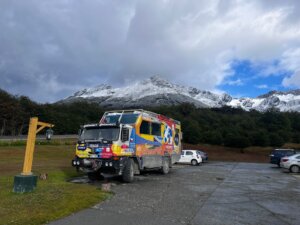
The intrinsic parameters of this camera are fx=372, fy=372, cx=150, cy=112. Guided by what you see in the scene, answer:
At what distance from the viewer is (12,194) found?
11070 mm

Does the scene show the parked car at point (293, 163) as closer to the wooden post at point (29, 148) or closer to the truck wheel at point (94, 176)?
the truck wheel at point (94, 176)

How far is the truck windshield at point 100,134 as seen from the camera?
16.5 metres

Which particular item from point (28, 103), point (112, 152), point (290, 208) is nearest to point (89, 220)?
point (290, 208)

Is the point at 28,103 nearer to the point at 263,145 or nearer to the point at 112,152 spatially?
the point at 263,145

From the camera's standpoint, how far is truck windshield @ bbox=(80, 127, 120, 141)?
54.1 feet

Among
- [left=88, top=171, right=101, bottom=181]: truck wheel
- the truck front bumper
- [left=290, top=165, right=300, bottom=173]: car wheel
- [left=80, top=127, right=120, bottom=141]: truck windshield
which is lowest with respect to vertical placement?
[left=88, top=171, right=101, bottom=181]: truck wheel

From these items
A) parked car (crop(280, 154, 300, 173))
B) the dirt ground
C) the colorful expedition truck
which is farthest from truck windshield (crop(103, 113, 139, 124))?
the dirt ground

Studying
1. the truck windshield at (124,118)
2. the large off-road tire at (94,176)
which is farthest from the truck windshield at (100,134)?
the truck windshield at (124,118)

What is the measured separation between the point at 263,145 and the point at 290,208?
55.1m

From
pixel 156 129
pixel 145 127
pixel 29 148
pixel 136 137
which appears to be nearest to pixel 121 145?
pixel 136 137

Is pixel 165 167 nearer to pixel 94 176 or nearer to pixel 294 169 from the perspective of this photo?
pixel 94 176

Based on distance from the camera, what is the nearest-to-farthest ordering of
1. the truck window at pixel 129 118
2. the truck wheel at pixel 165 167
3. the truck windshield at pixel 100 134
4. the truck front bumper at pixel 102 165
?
the truck front bumper at pixel 102 165 → the truck windshield at pixel 100 134 → the truck window at pixel 129 118 → the truck wheel at pixel 165 167

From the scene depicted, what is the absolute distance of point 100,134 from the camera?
1667cm

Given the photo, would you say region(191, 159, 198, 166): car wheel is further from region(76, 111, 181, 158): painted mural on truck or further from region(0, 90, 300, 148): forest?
region(0, 90, 300, 148): forest
